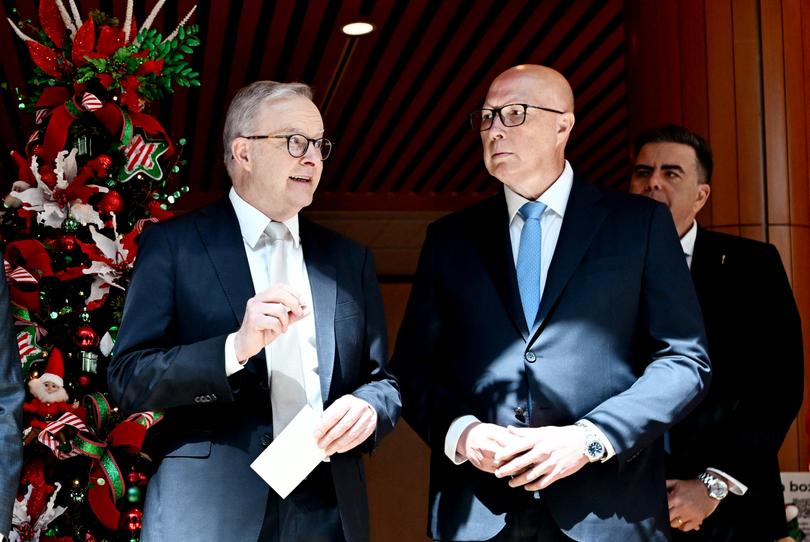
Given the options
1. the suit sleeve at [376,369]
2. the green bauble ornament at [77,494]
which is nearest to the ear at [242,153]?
the suit sleeve at [376,369]

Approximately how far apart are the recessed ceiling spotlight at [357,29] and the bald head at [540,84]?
3688 mm

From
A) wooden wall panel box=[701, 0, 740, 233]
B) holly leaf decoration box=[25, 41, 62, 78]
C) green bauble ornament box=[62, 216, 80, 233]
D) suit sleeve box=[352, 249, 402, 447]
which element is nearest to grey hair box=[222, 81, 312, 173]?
suit sleeve box=[352, 249, 402, 447]

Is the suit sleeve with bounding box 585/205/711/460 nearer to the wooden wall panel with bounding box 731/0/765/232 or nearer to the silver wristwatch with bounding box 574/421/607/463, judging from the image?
the silver wristwatch with bounding box 574/421/607/463

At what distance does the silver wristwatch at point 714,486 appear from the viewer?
10.2 ft

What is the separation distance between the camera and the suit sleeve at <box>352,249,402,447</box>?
267 centimetres

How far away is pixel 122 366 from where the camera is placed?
260 cm

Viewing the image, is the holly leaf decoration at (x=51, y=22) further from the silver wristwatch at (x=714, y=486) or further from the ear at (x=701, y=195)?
the silver wristwatch at (x=714, y=486)

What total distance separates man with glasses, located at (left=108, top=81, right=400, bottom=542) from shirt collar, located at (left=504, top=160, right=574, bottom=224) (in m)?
0.42

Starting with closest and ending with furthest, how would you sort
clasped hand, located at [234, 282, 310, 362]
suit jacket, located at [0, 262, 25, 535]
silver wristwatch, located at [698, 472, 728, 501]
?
suit jacket, located at [0, 262, 25, 535], clasped hand, located at [234, 282, 310, 362], silver wristwatch, located at [698, 472, 728, 501]

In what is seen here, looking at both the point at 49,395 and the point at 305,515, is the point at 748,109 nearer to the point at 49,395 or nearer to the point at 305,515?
the point at 305,515

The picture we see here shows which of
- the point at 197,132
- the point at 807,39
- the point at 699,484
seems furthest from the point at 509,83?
the point at 197,132

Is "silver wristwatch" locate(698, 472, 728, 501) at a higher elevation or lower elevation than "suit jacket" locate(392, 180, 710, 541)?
lower

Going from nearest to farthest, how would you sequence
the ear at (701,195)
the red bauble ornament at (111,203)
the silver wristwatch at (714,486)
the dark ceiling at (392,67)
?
the silver wristwatch at (714,486) < the red bauble ornament at (111,203) < the ear at (701,195) < the dark ceiling at (392,67)

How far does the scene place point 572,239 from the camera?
9.18 feet
